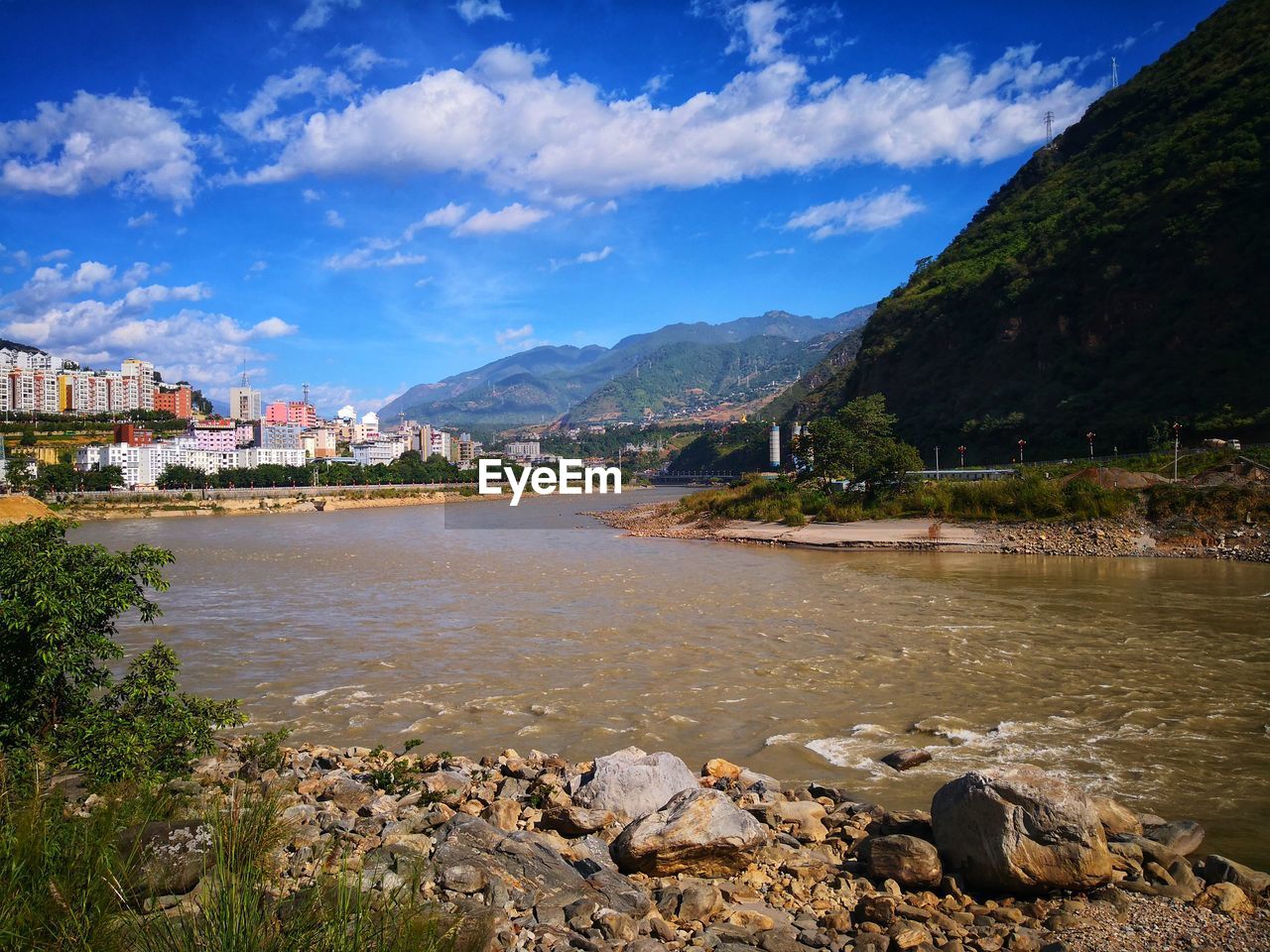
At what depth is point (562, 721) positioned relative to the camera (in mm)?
9266

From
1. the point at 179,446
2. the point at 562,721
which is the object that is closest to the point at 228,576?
the point at 562,721

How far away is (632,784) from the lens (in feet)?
19.8

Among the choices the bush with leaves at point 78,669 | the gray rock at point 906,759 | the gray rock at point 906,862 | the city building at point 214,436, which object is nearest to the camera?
the gray rock at point 906,862

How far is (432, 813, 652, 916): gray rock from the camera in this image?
4.34 m

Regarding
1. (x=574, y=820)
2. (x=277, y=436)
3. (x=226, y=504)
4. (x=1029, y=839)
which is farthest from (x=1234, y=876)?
(x=277, y=436)

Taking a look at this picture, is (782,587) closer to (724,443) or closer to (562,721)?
(562,721)

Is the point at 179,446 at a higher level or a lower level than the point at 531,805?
higher

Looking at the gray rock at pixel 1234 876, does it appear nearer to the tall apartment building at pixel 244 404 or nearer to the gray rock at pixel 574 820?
the gray rock at pixel 574 820

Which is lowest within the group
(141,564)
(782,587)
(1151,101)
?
(782,587)

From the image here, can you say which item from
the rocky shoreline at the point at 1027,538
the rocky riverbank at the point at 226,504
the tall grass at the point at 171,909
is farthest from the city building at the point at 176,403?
the tall grass at the point at 171,909

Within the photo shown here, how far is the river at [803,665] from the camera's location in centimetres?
793

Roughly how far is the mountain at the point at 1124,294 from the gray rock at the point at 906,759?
1442 inches

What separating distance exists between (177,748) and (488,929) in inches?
172

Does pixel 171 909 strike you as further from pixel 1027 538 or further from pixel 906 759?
pixel 1027 538
